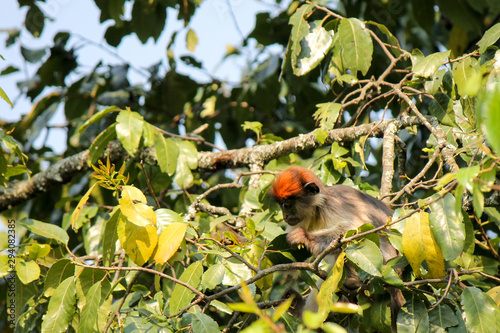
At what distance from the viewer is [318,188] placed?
4117 mm

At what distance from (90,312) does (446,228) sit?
78.9 inches

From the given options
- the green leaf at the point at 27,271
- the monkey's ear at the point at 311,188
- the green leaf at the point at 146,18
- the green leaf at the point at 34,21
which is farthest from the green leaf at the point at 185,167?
the green leaf at the point at 34,21

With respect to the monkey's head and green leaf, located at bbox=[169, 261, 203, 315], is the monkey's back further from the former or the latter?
green leaf, located at bbox=[169, 261, 203, 315]

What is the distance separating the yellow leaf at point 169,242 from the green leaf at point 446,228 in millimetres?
1298

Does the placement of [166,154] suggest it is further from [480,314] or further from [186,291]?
[480,314]

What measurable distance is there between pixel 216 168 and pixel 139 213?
2.34 meters

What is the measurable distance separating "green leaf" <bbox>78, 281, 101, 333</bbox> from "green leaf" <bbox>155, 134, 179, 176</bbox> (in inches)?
50.6

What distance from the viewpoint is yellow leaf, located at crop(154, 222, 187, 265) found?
8.75ft

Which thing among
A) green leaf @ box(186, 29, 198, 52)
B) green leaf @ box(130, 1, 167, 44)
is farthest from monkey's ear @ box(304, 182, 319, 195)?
green leaf @ box(186, 29, 198, 52)

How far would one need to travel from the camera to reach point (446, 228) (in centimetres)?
230

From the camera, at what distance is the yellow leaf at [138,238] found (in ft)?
9.00

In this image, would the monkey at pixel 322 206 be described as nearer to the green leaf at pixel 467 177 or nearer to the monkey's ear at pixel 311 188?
the monkey's ear at pixel 311 188

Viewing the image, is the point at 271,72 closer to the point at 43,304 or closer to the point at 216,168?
the point at 216,168

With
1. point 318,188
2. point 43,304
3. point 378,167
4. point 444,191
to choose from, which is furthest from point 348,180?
point 43,304
